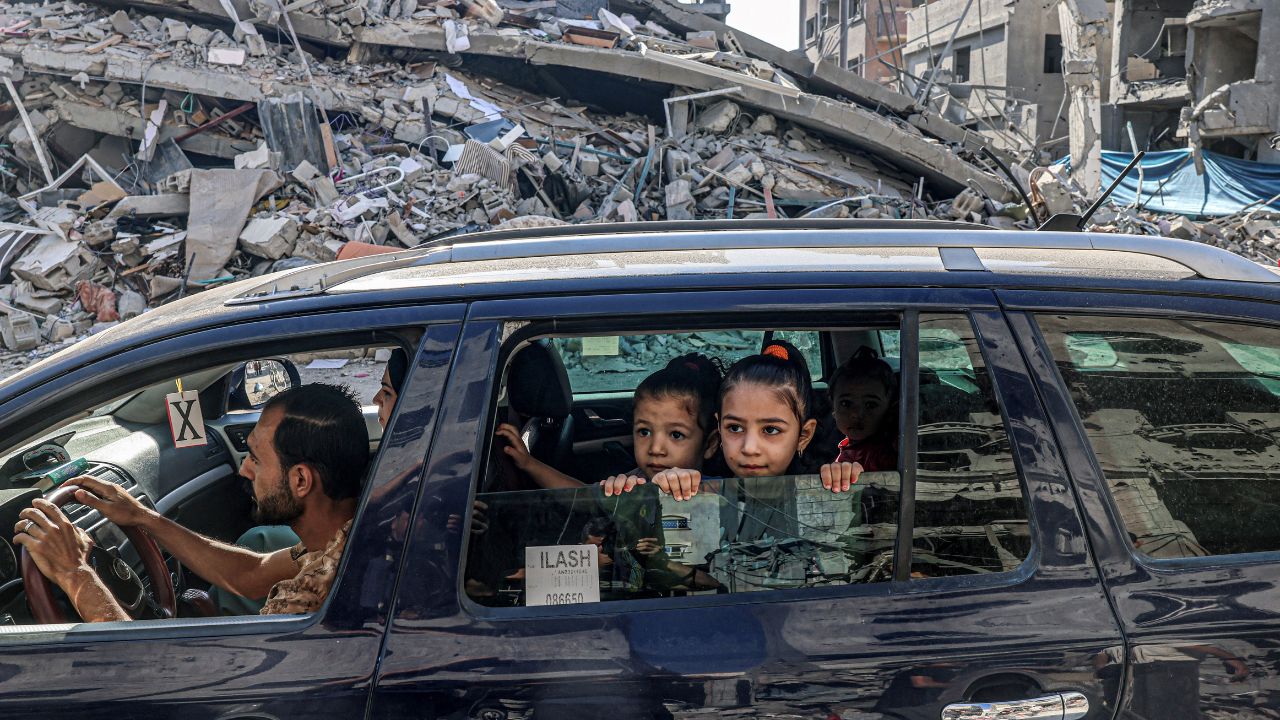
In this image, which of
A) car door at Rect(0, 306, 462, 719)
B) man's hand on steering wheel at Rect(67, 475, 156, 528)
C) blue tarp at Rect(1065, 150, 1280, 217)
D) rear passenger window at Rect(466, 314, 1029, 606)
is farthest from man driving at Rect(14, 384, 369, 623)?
blue tarp at Rect(1065, 150, 1280, 217)

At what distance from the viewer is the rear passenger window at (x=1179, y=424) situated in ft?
5.54

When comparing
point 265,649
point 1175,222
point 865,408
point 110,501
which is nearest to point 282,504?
point 110,501

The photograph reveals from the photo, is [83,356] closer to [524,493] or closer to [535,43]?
[524,493]

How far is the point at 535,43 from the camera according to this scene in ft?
52.7

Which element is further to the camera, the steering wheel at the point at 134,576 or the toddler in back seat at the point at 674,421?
the toddler in back seat at the point at 674,421

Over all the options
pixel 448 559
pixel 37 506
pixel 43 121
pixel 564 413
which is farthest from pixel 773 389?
pixel 43 121

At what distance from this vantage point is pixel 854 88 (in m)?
17.4

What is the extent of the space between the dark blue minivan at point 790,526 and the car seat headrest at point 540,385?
95 centimetres

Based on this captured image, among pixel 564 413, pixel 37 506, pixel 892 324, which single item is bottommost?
pixel 564 413

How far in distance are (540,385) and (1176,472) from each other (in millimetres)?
1851

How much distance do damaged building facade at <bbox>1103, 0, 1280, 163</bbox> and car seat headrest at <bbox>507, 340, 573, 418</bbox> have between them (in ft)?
76.7

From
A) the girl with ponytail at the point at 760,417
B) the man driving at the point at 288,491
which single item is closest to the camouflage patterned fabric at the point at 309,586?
the man driving at the point at 288,491

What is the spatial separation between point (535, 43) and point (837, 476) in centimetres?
1557

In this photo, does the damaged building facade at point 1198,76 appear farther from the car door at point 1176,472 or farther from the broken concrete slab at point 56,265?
the car door at point 1176,472
